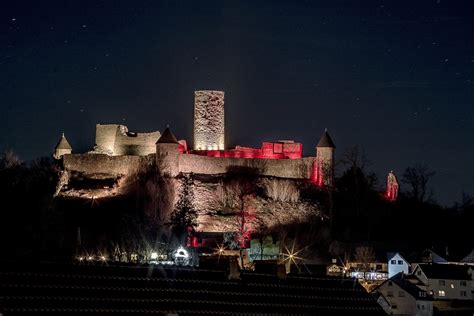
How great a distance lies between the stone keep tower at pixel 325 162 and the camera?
89438 millimetres

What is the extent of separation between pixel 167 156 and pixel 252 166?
7.06 meters

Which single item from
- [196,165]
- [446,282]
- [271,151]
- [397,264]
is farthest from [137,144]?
[446,282]

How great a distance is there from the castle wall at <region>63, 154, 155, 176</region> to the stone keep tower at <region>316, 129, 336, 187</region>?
13562 millimetres

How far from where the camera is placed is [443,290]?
7062 cm

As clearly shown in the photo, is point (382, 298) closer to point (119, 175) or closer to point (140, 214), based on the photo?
point (140, 214)

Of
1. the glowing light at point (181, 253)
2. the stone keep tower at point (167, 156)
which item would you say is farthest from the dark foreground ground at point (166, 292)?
the stone keep tower at point (167, 156)

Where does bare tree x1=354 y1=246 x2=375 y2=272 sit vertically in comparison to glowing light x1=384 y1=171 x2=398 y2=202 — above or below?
below

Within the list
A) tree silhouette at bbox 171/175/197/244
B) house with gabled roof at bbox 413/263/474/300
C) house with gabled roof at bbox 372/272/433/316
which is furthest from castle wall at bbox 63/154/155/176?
house with gabled roof at bbox 372/272/433/316

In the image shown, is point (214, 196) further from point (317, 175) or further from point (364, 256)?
point (364, 256)

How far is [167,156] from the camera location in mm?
85625

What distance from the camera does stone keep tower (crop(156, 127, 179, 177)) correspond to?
85.2m

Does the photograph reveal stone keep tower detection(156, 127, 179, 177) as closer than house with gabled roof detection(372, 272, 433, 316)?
No

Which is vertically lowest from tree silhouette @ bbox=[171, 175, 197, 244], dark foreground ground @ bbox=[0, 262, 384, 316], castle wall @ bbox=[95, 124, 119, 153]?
dark foreground ground @ bbox=[0, 262, 384, 316]

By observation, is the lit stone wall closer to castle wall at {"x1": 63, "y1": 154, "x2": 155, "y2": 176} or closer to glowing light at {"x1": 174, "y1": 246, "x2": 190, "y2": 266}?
castle wall at {"x1": 63, "y1": 154, "x2": 155, "y2": 176}
